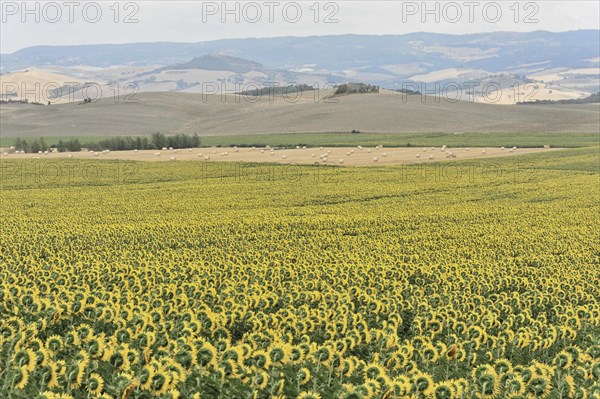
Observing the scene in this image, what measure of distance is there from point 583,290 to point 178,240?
60.6ft

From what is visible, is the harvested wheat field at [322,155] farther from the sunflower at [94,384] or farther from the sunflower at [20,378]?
the sunflower at [20,378]

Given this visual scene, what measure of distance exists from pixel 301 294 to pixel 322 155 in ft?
250

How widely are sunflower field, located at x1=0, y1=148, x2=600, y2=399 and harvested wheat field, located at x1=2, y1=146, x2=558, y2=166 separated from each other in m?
31.1

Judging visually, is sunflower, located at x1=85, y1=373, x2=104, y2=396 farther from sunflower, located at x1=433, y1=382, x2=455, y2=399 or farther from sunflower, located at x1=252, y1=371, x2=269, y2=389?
sunflower, located at x1=433, y1=382, x2=455, y2=399

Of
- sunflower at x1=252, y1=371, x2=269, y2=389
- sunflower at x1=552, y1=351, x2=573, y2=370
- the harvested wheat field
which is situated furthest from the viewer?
the harvested wheat field

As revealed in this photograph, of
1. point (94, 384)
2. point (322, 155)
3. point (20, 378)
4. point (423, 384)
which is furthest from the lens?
point (322, 155)

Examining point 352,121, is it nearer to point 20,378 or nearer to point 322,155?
point 322,155

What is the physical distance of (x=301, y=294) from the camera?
67.8 ft

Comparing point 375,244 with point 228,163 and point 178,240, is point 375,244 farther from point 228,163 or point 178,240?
point 228,163

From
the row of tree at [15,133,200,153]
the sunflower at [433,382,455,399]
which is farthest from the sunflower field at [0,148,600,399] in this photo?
the row of tree at [15,133,200,153]

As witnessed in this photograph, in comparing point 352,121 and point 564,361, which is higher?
point 352,121

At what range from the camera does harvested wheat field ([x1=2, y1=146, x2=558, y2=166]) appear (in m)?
91.9

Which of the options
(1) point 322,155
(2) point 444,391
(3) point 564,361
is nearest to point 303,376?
(2) point 444,391

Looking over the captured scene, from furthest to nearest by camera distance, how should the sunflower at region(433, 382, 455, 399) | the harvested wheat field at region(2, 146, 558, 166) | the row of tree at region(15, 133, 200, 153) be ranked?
the row of tree at region(15, 133, 200, 153)
the harvested wheat field at region(2, 146, 558, 166)
the sunflower at region(433, 382, 455, 399)
